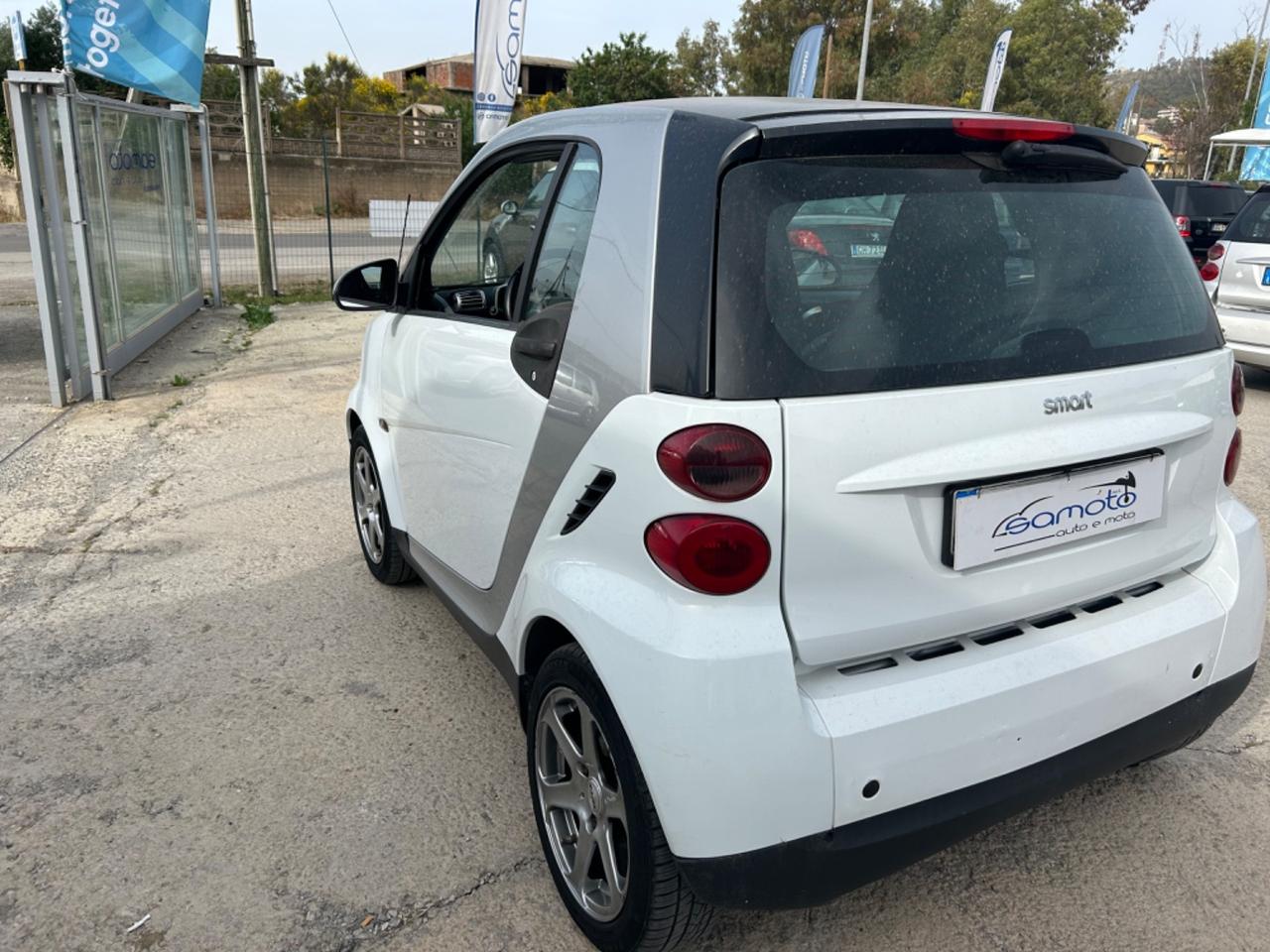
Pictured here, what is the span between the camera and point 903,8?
159 ft

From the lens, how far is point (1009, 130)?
209 cm

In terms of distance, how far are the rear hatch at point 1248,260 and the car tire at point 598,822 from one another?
7.98m

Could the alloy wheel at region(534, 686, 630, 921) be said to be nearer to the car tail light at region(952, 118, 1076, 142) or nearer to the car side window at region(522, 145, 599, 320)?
the car side window at region(522, 145, 599, 320)

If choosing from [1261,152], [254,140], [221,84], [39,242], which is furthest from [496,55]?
[221,84]

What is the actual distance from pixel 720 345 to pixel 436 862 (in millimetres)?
1547

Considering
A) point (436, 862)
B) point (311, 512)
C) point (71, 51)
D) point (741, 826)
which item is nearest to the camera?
point (741, 826)

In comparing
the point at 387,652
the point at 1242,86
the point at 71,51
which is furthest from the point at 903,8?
the point at 387,652

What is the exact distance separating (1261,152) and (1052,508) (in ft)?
85.9

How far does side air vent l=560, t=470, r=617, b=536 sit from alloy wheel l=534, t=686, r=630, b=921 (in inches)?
14.4

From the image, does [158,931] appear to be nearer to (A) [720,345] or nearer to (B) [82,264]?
(A) [720,345]

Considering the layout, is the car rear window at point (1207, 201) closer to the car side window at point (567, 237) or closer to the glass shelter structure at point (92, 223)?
the glass shelter structure at point (92, 223)

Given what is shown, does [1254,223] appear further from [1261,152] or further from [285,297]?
[1261,152]

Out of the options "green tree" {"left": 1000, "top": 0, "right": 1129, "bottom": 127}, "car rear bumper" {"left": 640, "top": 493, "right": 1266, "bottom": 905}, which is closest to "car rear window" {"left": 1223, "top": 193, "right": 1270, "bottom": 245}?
"car rear bumper" {"left": 640, "top": 493, "right": 1266, "bottom": 905}

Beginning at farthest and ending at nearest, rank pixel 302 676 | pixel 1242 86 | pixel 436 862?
pixel 1242 86 → pixel 302 676 → pixel 436 862
